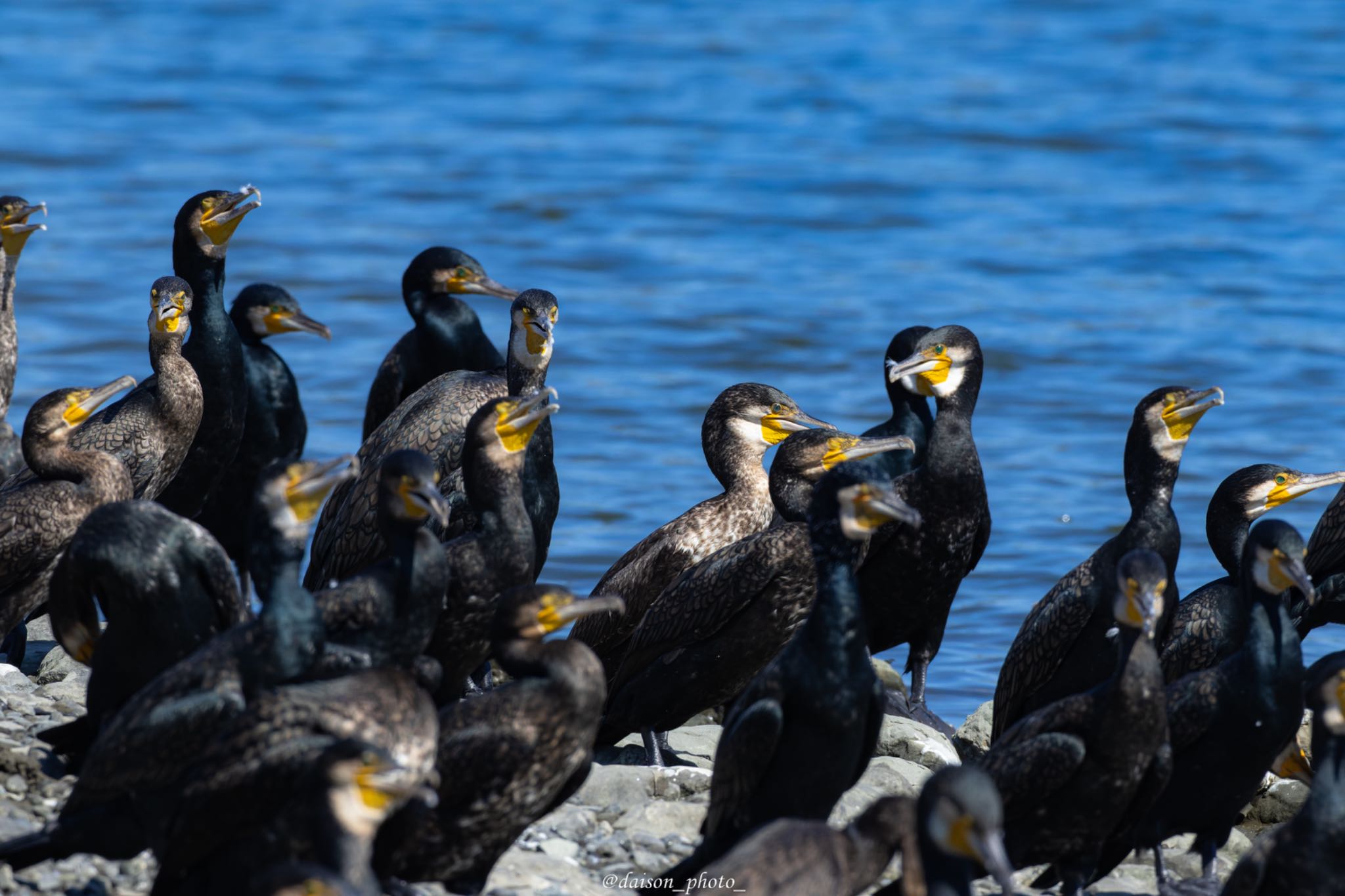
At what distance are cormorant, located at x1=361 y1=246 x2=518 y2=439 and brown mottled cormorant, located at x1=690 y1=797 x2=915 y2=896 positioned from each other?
5.23 m

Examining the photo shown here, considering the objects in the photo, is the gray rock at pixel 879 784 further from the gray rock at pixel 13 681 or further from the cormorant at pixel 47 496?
the gray rock at pixel 13 681

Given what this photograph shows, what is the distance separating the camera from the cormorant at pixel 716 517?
8.47 m

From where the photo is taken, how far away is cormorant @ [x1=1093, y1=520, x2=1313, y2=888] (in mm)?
6711

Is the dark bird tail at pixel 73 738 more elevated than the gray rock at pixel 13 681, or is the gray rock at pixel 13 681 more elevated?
the dark bird tail at pixel 73 738

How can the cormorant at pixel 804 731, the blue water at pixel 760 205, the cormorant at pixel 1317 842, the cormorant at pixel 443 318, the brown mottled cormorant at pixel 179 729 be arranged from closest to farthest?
the brown mottled cormorant at pixel 179 729 < the cormorant at pixel 1317 842 < the cormorant at pixel 804 731 < the cormorant at pixel 443 318 < the blue water at pixel 760 205

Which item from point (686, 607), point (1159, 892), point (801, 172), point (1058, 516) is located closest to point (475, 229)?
point (801, 172)

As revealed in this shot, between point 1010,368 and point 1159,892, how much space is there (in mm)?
9184

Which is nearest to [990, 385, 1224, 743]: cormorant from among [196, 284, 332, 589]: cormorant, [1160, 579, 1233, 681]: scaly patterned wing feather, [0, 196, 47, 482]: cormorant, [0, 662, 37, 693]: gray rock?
[1160, 579, 1233, 681]: scaly patterned wing feather

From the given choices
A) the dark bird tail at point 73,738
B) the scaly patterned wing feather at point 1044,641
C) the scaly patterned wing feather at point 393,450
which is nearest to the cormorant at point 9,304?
the scaly patterned wing feather at point 393,450

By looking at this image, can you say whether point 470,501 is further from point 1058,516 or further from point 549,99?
point 549,99

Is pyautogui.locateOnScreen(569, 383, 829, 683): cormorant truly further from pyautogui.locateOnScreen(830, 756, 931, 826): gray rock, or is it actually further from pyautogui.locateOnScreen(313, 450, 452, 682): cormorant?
pyautogui.locateOnScreen(313, 450, 452, 682): cormorant

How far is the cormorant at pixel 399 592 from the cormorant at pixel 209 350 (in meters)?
3.29

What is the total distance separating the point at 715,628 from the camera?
25.3 ft

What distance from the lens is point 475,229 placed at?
65.4ft
